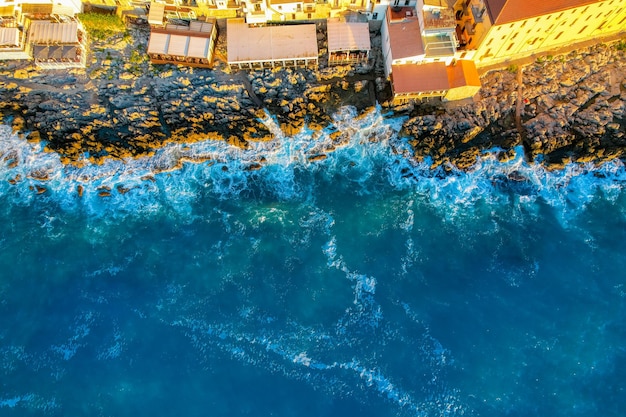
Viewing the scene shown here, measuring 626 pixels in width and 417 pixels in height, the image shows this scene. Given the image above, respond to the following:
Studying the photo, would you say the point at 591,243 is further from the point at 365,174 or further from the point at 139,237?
the point at 139,237

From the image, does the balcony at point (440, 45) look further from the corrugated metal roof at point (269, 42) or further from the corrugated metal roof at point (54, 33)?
the corrugated metal roof at point (54, 33)

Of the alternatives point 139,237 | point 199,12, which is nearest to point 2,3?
point 199,12

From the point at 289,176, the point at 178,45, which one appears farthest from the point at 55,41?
the point at 289,176

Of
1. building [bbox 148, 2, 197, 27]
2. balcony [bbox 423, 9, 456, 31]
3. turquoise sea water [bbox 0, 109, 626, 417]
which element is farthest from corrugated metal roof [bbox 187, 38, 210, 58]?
balcony [bbox 423, 9, 456, 31]

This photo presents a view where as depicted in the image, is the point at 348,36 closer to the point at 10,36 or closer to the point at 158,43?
the point at 158,43

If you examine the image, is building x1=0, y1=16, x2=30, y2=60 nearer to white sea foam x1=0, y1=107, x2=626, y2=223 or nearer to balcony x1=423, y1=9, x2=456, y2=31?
white sea foam x1=0, y1=107, x2=626, y2=223

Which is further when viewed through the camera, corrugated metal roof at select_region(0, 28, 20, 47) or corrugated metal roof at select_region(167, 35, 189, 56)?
corrugated metal roof at select_region(167, 35, 189, 56)
